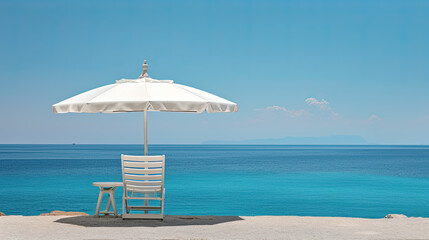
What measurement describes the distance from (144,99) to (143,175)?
1.15m

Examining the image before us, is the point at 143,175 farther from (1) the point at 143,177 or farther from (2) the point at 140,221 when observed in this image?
(2) the point at 140,221

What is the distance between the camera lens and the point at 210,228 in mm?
6367

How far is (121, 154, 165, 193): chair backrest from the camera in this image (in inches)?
268

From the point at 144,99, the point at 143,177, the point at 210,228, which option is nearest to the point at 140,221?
the point at 143,177

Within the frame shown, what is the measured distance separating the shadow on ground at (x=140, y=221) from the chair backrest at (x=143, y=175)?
1.55ft

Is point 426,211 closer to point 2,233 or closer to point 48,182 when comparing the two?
point 2,233

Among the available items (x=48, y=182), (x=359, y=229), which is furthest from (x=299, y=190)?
(x=359, y=229)

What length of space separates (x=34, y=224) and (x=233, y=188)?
23880 mm

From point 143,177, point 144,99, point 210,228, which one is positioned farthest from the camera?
point 143,177

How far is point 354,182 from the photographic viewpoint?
35188mm

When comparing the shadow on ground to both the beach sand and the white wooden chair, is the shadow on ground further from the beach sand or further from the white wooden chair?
the white wooden chair

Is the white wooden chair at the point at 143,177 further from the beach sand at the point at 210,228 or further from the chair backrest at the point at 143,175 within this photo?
the beach sand at the point at 210,228

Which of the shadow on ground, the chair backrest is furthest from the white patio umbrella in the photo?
the shadow on ground

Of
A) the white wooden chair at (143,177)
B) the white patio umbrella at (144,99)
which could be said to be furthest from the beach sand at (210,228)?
the white patio umbrella at (144,99)
